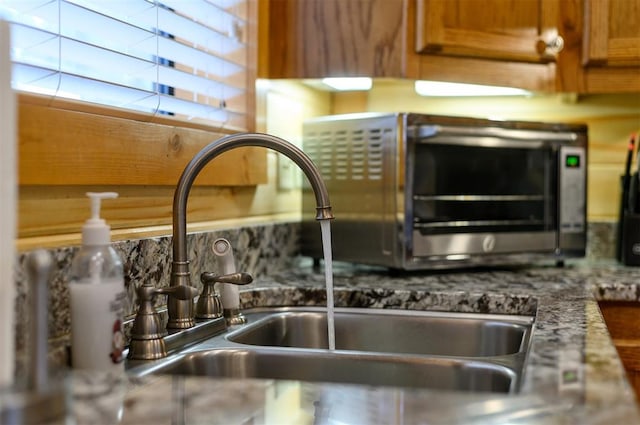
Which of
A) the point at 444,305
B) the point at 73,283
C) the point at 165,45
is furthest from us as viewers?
the point at 444,305

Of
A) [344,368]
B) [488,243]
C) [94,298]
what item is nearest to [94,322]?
[94,298]

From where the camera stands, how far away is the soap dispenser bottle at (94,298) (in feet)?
2.80

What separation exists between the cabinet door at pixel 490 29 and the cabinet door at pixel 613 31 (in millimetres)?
83

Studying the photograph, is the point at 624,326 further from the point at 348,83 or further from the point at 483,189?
the point at 348,83

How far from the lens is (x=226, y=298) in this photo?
1273mm

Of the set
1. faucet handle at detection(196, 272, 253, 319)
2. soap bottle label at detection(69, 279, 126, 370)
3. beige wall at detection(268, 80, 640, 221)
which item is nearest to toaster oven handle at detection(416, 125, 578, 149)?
beige wall at detection(268, 80, 640, 221)

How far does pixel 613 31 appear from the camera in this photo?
1.79 meters

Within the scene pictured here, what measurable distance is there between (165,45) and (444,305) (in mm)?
675

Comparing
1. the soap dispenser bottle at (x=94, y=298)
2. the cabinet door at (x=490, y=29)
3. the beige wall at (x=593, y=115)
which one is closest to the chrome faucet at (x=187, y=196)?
the soap dispenser bottle at (x=94, y=298)

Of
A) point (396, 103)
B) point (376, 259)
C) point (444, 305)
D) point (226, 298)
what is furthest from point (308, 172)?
point (396, 103)

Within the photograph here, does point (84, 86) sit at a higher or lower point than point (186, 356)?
higher

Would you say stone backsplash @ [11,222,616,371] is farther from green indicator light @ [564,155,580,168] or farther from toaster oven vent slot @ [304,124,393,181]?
green indicator light @ [564,155,580,168]

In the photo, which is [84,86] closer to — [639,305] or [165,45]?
[165,45]

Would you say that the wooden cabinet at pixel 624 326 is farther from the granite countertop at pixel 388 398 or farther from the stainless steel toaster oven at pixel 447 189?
the granite countertop at pixel 388 398
